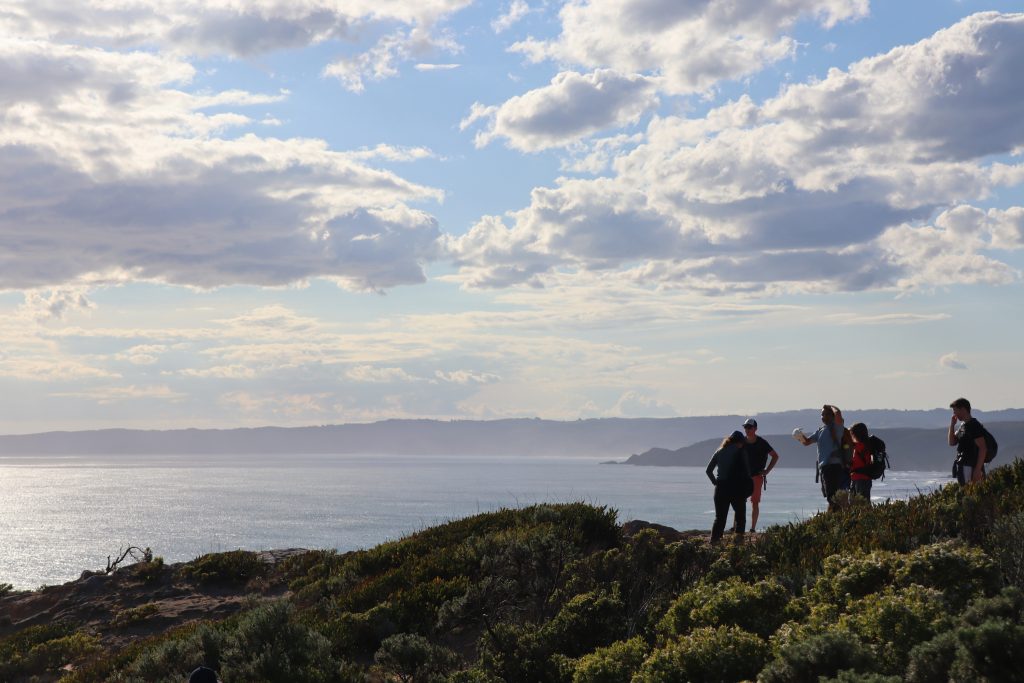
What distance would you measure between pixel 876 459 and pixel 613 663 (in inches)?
316

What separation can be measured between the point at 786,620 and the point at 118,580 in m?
17.0

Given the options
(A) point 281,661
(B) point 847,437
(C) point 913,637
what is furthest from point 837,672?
(B) point 847,437

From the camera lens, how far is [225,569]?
1972 centimetres

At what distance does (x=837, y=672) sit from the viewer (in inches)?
266

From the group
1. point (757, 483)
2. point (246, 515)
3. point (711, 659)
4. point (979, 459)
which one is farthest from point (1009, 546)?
point (246, 515)

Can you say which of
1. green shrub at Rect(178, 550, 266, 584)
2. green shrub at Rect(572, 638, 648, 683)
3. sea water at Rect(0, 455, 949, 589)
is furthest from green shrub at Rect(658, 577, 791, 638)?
sea water at Rect(0, 455, 949, 589)

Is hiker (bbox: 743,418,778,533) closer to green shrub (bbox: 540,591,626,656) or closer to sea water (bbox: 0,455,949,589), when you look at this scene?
green shrub (bbox: 540,591,626,656)

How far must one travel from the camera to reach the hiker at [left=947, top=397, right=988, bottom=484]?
13.5m

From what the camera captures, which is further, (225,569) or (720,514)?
(225,569)

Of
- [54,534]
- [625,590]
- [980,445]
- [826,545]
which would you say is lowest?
[54,534]

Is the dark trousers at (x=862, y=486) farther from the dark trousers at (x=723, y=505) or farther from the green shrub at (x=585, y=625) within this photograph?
the green shrub at (x=585, y=625)

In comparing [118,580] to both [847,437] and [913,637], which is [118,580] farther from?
[913,637]

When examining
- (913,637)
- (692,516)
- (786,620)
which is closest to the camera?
(913,637)

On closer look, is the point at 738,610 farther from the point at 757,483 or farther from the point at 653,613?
the point at 757,483
